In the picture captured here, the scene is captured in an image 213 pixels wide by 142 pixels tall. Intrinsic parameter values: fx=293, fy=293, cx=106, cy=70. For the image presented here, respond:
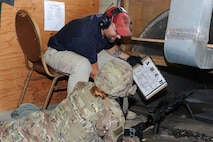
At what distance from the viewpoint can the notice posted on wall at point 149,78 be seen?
2.18 meters

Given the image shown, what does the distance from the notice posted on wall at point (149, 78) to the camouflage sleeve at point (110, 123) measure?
2.85 feet

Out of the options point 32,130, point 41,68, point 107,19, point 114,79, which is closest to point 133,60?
point 107,19

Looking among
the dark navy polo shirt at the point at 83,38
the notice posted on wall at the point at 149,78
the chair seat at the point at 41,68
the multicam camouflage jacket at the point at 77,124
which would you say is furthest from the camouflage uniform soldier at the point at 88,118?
the notice posted on wall at the point at 149,78

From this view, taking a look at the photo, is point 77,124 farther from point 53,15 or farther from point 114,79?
point 53,15

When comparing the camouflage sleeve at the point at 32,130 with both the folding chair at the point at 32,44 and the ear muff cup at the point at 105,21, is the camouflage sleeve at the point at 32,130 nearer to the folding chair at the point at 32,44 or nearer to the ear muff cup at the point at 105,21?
the folding chair at the point at 32,44

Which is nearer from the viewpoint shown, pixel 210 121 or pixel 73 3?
pixel 210 121

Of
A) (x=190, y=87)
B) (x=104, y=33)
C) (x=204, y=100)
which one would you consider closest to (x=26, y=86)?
(x=104, y=33)

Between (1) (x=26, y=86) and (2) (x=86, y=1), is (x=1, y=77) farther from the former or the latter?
(2) (x=86, y=1)

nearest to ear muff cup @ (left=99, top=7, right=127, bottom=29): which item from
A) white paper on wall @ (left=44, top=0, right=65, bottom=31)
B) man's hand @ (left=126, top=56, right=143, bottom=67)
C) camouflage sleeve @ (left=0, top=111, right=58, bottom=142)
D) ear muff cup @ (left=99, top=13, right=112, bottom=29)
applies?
ear muff cup @ (left=99, top=13, right=112, bottom=29)

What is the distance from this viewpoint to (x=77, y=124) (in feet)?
4.41

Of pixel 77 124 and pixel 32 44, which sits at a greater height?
pixel 32 44

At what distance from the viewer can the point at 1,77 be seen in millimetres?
2186

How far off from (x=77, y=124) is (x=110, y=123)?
15cm

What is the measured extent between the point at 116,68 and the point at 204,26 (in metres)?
0.43
